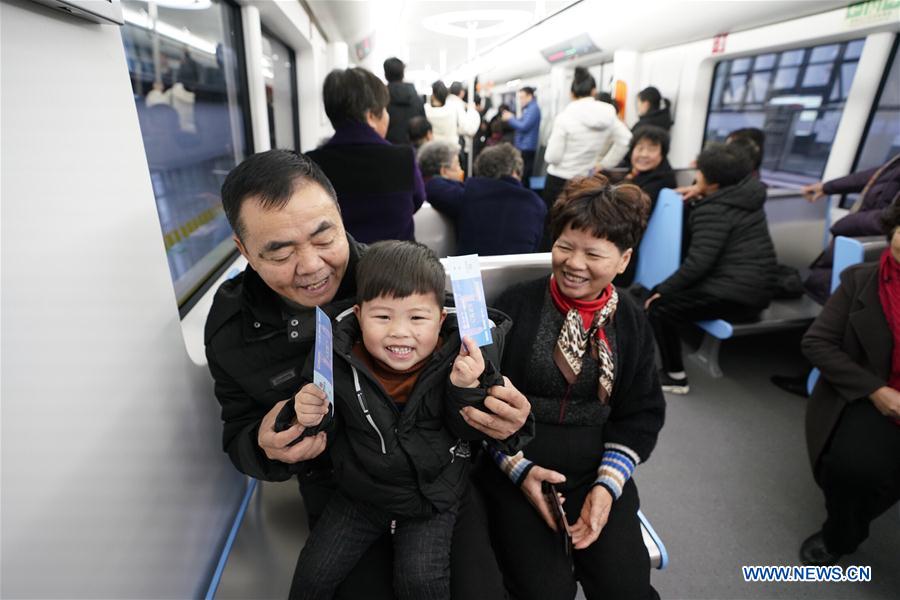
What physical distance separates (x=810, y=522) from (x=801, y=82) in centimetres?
442

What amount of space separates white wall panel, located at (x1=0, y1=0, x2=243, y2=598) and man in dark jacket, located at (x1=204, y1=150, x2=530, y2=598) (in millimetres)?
166

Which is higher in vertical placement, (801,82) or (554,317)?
(801,82)

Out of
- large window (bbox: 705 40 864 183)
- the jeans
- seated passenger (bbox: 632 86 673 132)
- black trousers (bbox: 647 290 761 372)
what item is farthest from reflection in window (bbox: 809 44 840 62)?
the jeans

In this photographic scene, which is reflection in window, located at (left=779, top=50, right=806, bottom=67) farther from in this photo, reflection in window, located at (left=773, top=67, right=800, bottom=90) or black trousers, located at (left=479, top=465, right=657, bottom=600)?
black trousers, located at (left=479, top=465, right=657, bottom=600)

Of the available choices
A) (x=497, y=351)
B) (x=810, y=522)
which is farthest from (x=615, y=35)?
(x=497, y=351)

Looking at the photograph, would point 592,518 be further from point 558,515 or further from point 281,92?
point 281,92

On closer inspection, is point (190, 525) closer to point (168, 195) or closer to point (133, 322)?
point (133, 322)

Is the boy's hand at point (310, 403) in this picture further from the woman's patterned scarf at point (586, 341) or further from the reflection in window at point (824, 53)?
the reflection in window at point (824, 53)

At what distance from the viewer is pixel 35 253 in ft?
2.61

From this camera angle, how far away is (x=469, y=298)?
893mm

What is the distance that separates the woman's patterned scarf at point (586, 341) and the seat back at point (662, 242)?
2.12 meters

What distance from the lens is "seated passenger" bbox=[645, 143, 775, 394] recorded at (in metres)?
2.92

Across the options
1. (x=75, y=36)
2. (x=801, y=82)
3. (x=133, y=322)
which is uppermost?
(x=801, y=82)

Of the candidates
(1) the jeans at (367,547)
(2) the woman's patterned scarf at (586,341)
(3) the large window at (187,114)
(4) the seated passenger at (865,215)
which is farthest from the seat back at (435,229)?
(4) the seated passenger at (865,215)
